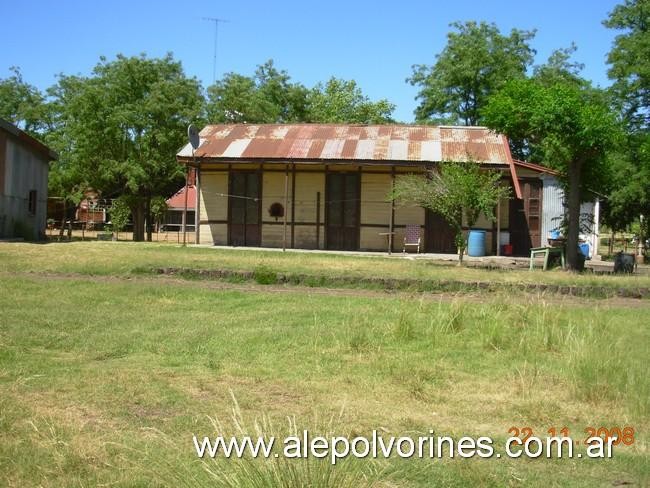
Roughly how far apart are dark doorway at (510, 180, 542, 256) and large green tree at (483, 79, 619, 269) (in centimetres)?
661

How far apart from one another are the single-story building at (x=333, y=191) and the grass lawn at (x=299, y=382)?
1304 cm

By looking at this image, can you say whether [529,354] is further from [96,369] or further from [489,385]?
[96,369]

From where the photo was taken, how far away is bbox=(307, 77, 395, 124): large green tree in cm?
5331

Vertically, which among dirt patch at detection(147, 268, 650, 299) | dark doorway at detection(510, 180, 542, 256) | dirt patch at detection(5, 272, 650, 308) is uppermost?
dark doorway at detection(510, 180, 542, 256)

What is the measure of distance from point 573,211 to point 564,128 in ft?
7.32

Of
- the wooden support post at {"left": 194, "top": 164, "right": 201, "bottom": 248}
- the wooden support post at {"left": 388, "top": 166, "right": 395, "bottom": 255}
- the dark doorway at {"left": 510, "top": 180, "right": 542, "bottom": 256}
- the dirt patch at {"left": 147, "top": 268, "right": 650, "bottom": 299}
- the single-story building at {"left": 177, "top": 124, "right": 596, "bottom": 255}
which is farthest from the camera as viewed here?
the dark doorway at {"left": 510, "top": 180, "right": 542, "bottom": 256}

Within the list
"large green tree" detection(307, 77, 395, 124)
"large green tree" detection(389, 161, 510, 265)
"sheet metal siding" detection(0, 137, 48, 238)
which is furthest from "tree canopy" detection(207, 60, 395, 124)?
"large green tree" detection(389, 161, 510, 265)

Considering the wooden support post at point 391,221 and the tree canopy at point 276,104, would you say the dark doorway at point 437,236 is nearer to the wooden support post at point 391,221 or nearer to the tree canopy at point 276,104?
the wooden support post at point 391,221

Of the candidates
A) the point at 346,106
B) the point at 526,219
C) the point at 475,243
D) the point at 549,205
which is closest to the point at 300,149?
the point at 475,243

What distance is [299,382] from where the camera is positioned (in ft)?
19.6

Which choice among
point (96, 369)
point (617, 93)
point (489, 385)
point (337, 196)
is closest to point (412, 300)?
point (489, 385)

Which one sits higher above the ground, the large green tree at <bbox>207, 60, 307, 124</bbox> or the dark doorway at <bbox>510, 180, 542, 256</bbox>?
the large green tree at <bbox>207, 60, 307, 124</bbox>

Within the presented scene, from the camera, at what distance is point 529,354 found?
285 inches

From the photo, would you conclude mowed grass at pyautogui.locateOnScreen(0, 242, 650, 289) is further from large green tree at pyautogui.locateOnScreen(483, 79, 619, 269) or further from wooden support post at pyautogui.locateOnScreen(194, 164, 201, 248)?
wooden support post at pyautogui.locateOnScreen(194, 164, 201, 248)
